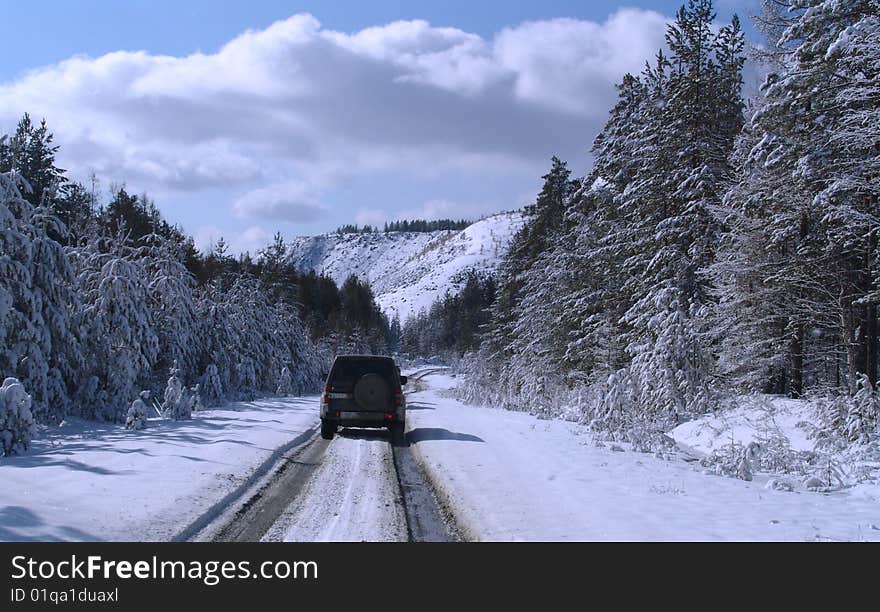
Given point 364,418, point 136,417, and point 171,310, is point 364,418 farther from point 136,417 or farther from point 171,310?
point 171,310

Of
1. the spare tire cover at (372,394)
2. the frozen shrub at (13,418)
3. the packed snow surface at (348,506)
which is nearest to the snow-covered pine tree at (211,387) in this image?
the spare tire cover at (372,394)

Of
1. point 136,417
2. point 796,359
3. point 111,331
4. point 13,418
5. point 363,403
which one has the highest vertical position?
point 111,331

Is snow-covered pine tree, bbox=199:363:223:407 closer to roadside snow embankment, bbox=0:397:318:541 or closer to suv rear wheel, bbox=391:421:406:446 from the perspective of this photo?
roadside snow embankment, bbox=0:397:318:541

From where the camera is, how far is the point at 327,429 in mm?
15477

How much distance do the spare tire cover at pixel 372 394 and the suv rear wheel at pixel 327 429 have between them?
3.09ft

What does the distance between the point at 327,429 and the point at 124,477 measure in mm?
6669

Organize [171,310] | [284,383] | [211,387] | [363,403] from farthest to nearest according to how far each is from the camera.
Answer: [284,383]
[211,387]
[171,310]
[363,403]

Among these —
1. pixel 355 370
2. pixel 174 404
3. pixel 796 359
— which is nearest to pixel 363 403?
pixel 355 370

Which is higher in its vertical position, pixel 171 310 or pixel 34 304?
pixel 171 310

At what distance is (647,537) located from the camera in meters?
6.55

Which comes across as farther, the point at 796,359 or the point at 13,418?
the point at 796,359
